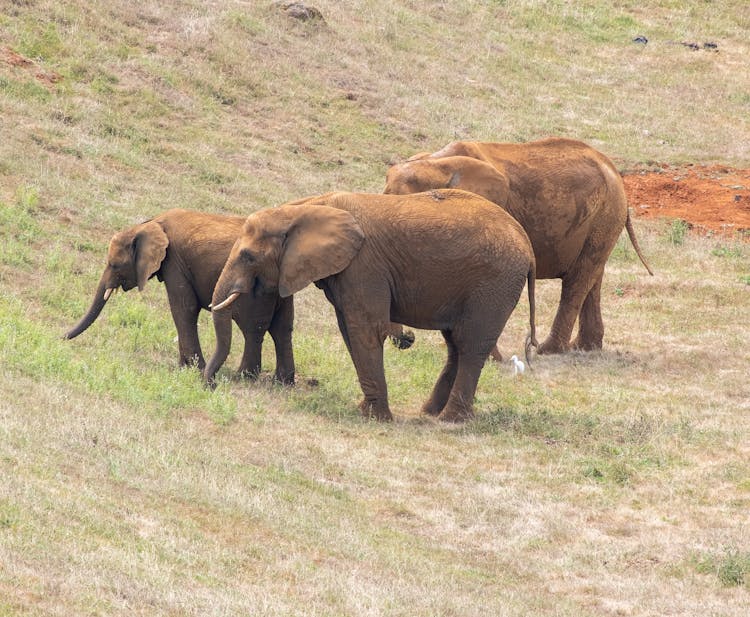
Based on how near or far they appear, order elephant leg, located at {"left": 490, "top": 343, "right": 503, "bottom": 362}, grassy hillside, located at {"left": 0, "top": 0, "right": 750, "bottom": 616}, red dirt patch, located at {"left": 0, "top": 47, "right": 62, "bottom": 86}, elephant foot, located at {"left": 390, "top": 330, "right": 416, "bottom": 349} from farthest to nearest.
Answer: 1. red dirt patch, located at {"left": 0, "top": 47, "right": 62, "bottom": 86}
2. elephant leg, located at {"left": 490, "top": 343, "right": 503, "bottom": 362}
3. elephant foot, located at {"left": 390, "top": 330, "right": 416, "bottom": 349}
4. grassy hillside, located at {"left": 0, "top": 0, "right": 750, "bottom": 616}

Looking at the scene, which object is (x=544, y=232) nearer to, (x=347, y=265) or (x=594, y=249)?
(x=594, y=249)

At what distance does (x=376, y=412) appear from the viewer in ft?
47.1

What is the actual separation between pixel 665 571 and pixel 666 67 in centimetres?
3085

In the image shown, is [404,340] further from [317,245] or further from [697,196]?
[697,196]

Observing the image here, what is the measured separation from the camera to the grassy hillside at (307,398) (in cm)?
912

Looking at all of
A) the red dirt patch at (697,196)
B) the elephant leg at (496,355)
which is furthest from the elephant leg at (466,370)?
the red dirt patch at (697,196)

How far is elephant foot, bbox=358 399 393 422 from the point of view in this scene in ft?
47.1

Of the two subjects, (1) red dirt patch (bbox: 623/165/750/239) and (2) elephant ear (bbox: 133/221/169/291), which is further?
(1) red dirt patch (bbox: 623/165/750/239)

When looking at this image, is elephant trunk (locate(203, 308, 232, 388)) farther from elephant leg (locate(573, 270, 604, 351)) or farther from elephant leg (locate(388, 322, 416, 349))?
elephant leg (locate(573, 270, 604, 351))

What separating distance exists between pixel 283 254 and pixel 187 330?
181 cm

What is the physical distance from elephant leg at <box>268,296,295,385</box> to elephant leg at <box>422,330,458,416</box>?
1.58 metres

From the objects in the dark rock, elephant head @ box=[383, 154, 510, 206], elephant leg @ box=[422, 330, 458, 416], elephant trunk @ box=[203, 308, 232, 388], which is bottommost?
the dark rock

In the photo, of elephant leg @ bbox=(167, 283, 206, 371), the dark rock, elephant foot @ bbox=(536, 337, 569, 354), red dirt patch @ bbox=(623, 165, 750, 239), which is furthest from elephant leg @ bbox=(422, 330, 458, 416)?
the dark rock

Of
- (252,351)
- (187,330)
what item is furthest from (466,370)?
(187,330)
